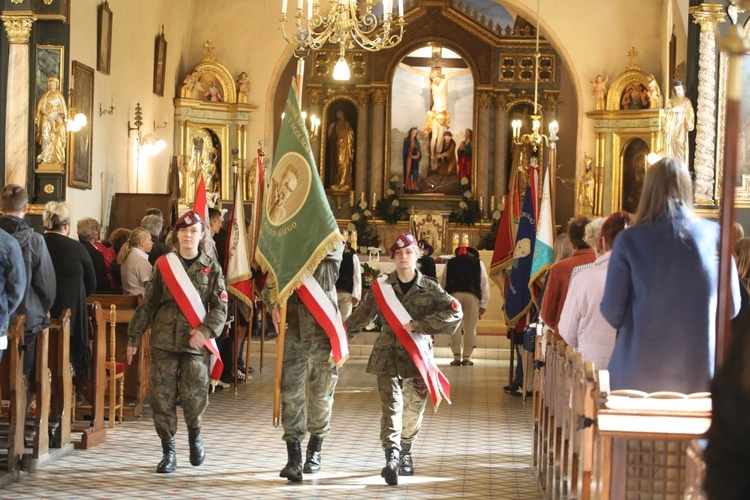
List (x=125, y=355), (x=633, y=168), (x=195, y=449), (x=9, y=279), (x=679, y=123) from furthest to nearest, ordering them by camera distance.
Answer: (x=633, y=168) < (x=679, y=123) < (x=125, y=355) < (x=195, y=449) < (x=9, y=279)

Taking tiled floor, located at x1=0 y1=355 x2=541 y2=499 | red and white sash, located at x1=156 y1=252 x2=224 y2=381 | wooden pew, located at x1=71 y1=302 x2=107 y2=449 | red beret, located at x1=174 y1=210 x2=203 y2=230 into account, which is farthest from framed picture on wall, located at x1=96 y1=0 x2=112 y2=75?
red and white sash, located at x1=156 y1=252 x2=224 y2=381

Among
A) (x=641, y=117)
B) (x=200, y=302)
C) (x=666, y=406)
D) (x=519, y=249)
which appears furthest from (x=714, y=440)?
(x=641, y=117)

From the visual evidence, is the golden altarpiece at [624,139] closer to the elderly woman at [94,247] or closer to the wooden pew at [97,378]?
the elderly woman at [94,247]

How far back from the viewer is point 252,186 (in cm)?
1914

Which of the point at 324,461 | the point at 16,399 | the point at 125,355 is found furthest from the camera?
the point at 125,355

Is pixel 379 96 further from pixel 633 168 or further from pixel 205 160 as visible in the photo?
pixel 633 168

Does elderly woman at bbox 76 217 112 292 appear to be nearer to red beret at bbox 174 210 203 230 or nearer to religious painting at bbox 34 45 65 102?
red beret at bbox 174 210 203 230

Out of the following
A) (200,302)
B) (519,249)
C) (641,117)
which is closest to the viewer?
(200,302)

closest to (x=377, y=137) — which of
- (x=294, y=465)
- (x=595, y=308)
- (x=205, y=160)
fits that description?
(x=205, y=160)

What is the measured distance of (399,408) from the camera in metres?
6.95

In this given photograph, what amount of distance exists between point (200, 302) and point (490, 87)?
16077mm

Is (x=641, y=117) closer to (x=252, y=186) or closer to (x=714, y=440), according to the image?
(x=252, y=186)

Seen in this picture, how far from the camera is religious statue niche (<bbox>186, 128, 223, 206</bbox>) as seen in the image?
19.2 meters

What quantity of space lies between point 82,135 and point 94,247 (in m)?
5.15
